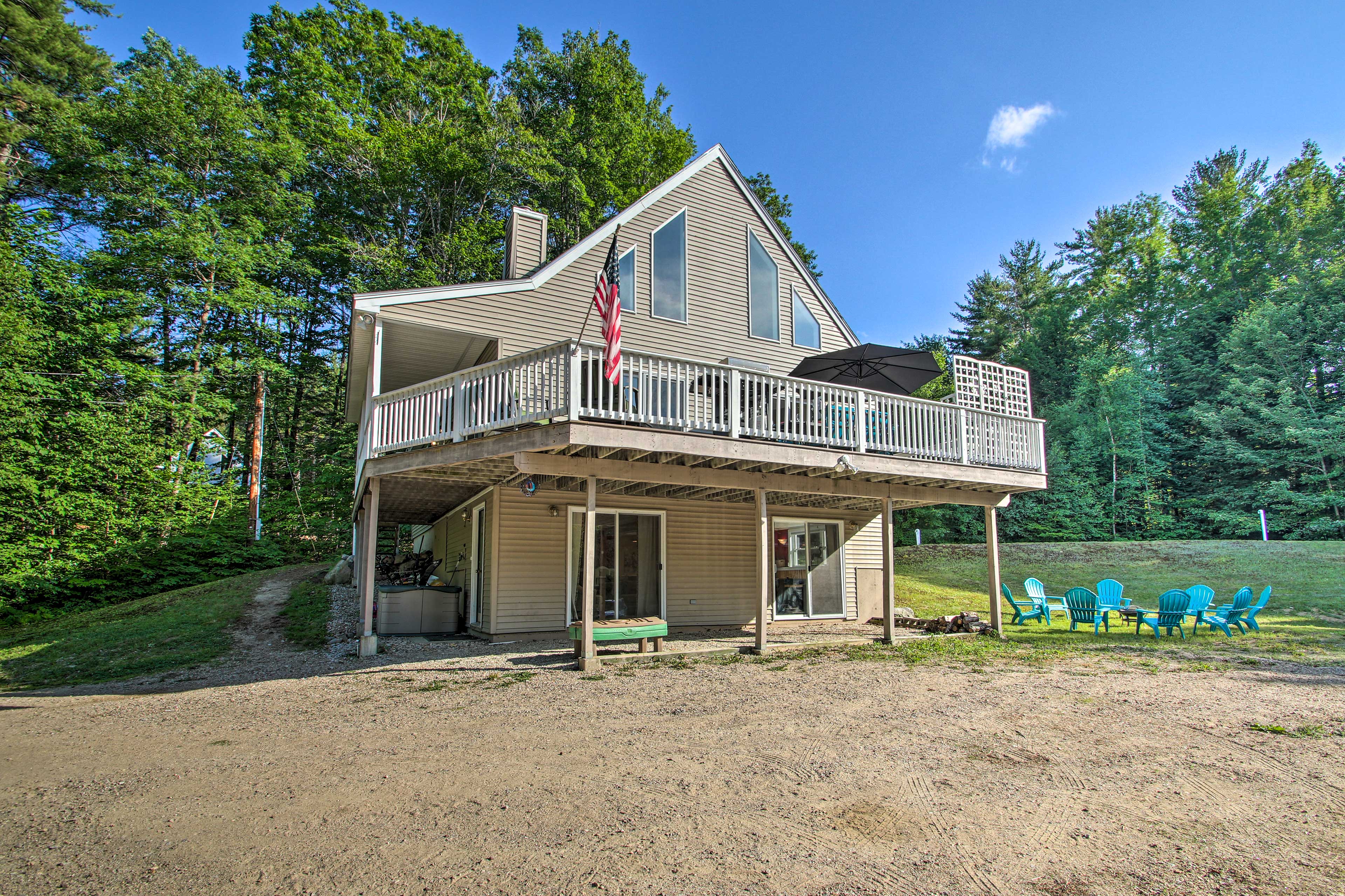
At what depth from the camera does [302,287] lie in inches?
1123

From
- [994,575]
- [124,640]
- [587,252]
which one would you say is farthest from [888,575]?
[124,640]

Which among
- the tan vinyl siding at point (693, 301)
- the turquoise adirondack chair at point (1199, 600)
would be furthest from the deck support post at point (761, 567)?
the turquoise adirondack chair at point (1199, 600)

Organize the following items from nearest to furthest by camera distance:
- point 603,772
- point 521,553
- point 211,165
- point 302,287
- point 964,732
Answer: point 603,772 < point 964,732 < point 521,553 < point 211,165 < point 302,287

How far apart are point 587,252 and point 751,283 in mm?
3705

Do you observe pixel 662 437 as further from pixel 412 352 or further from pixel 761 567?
pixel 412 352

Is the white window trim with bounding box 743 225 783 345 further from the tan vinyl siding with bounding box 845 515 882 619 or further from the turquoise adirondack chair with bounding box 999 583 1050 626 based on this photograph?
the turquoise adirondack chair with bounding box 999 583 1050 626

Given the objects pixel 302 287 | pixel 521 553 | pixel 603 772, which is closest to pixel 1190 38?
pixel 521 553

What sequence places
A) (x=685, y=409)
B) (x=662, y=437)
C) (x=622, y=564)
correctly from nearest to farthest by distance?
1. (x=662, y=437)
2. (x=685, y=409)
3. (x=622, y=564)

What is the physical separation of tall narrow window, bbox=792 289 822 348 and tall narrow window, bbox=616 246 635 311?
154 inches

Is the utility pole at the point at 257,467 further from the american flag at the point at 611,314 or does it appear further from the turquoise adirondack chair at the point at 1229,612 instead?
the turquoise adirondack chair at the point at 1229,612

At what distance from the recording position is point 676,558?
1305 centimetres

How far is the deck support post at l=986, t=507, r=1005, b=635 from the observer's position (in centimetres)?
1166

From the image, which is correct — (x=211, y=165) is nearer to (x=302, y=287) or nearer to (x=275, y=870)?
(x=302, y=287)

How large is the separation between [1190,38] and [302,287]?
96.4 ft
